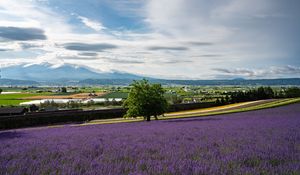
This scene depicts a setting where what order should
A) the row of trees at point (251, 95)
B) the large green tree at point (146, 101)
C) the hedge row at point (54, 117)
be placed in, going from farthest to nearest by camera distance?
the row of trees at point (251, 95) < the hedge row at point (54, 117) < the large green tree at point (146, 101)

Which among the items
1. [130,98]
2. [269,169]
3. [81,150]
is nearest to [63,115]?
[130,98]

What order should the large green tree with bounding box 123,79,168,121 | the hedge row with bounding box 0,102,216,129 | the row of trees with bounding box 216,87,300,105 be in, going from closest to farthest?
1. the large green tree with bounding box 123,79,168,121
2. the hedge row with bounding box 0,102,216,129
3. the row of trees with bounding box 216,87,300,105

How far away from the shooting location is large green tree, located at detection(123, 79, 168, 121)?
3741cm

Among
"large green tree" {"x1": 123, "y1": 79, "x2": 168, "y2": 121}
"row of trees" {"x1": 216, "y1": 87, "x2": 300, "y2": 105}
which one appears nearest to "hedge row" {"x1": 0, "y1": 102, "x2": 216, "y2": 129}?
"large green tree" {"x1": 123, "y1": 79, "x2": 168, "y2": 121}

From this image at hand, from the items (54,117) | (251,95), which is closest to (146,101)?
(54,117)

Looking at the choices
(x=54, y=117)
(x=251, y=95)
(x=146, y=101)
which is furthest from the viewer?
(x=251, y=95)

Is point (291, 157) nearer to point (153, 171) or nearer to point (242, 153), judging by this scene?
point (242, 153)

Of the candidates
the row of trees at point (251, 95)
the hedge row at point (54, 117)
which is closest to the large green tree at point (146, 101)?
the hedge row at point (54, 117)

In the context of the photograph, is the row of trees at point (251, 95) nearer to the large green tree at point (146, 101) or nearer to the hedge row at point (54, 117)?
the hedge row at point (54, 117)

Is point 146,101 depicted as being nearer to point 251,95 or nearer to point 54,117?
point 54,117

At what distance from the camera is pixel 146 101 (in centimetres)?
3731

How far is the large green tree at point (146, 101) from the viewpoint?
3741 cm

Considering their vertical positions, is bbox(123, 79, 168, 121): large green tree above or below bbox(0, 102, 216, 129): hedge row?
above

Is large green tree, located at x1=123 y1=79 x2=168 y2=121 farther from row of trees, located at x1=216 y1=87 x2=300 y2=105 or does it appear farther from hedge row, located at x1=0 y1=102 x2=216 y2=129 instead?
row of trees, located at x1=216 y1=87 x2=300 y2=105
